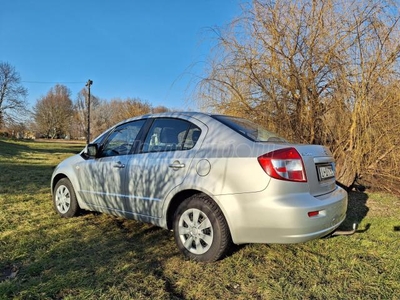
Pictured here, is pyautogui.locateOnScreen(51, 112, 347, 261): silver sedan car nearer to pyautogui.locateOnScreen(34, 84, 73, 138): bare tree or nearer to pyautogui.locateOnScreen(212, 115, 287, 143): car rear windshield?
pyautogui.locateOnScreen(212, 115, 287, 143): car rear windshield

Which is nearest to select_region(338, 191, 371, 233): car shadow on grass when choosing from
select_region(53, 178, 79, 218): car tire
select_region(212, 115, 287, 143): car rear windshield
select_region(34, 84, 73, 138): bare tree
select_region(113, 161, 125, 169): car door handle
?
select_region(212, 115, 287, 143): car rear windshield

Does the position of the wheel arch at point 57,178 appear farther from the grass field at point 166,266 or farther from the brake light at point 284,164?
the brake light at point 284,164

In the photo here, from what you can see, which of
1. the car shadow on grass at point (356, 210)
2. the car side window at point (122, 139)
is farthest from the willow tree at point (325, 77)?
the car side window at point (122, 139)

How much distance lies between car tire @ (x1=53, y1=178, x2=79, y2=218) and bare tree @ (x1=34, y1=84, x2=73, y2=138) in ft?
184

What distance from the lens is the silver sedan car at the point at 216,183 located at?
274 centimetres

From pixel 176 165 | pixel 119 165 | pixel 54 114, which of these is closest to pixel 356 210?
pixel 176 165

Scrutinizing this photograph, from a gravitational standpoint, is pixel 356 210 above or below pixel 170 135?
below

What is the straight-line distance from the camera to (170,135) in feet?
11.7

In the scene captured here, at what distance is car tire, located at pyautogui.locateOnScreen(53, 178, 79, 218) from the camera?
4.54 meters

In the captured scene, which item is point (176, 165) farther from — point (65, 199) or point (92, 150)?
point (65, 199)

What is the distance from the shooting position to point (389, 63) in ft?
17.9

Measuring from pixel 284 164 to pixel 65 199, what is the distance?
11.3ft

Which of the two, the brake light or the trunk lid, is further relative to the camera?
the trunk lid

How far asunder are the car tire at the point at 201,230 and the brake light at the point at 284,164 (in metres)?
0.66
